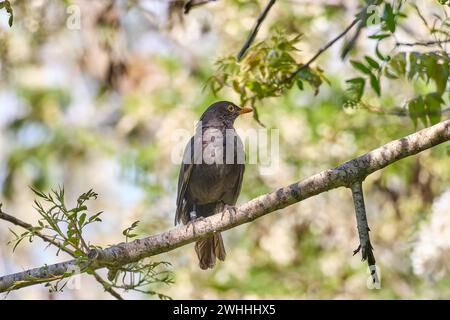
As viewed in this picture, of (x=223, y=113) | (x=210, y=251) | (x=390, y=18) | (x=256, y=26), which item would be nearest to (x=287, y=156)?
(x=223, y=113)

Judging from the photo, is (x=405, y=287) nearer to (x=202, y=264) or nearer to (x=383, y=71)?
(x=202, y=264)

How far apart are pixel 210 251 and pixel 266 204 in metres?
1.86

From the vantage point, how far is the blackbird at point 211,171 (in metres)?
6.70

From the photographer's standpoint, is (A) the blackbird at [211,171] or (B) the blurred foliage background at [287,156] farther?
(B) the blurred foliage background at [287,156]

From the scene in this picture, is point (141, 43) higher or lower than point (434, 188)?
higher

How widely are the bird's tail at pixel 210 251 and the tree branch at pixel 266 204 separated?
1396 mm

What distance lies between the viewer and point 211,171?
6715mm

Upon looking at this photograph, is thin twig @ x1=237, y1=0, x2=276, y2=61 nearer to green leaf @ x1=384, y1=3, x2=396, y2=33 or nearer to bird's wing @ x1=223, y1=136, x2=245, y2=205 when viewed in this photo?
green leaf @ x1=384, y1=3, x2=396, y2=33

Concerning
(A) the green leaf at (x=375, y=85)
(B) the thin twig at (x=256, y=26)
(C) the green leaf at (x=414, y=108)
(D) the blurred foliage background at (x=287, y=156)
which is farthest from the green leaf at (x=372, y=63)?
(D) the blurred foliage background at (x=287, y=156)

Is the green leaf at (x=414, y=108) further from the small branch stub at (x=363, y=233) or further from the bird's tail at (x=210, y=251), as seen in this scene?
the bird's tail at (x=210, y=251)

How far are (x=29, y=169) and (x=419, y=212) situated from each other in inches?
270
